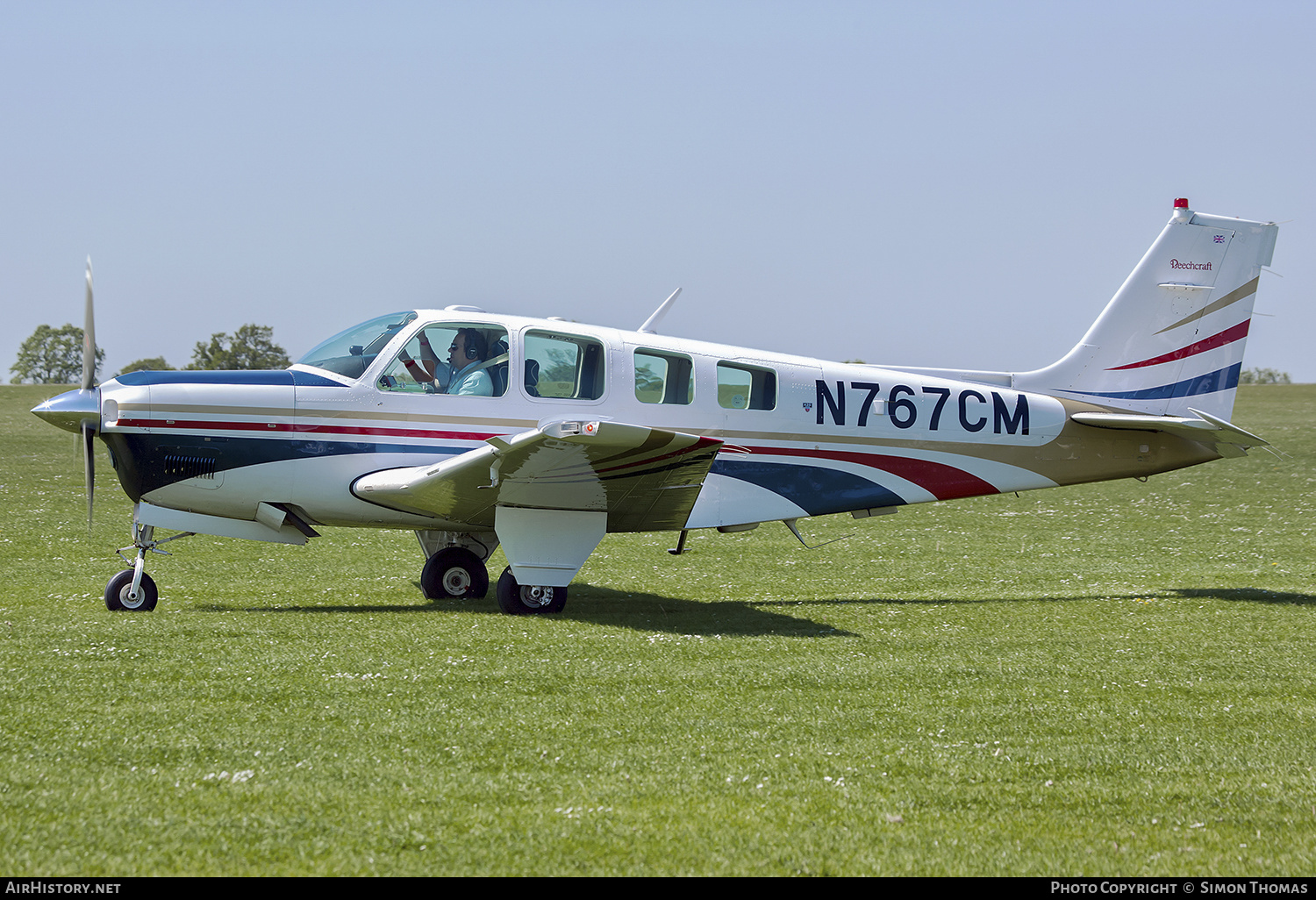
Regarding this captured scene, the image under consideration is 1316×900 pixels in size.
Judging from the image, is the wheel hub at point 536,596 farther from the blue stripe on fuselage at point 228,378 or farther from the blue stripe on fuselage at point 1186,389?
the blue stripe on fuselage at point 1186,389

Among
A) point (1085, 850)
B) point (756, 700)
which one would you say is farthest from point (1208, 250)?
point (1085, 850)

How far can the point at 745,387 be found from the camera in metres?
11.1

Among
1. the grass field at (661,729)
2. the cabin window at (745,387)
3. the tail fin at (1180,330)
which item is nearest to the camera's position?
the grass field at (661,729)

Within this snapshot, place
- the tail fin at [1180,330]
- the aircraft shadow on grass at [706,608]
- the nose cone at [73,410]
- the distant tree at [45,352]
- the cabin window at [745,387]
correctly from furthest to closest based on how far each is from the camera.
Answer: the distant tree at [45,352], the tail fin at [1180,330], the cabin window at [745,387], the aircraft shadow on grass at [706,608], the nose cone at [73,410]

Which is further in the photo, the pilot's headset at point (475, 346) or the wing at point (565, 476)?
the pilot's headset at point (475, 346)

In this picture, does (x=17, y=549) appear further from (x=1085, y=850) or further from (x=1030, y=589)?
(x=1085, y=850)

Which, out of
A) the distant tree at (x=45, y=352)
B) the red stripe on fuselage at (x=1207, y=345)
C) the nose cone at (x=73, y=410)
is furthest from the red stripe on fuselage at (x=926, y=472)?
the distant tree at (x=45, y=352)

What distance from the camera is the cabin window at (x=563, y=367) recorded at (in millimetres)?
10469

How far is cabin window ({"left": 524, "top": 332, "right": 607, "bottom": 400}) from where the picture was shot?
412 inches

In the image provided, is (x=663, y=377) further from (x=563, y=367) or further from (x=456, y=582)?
(x=456, y=582)

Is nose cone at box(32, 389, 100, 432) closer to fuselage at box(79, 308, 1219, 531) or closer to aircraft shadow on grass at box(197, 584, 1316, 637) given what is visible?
fuselage at box(79, 308, 1219, 531)

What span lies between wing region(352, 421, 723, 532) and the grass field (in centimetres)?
104

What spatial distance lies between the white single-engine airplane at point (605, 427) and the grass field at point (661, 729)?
91 cm
